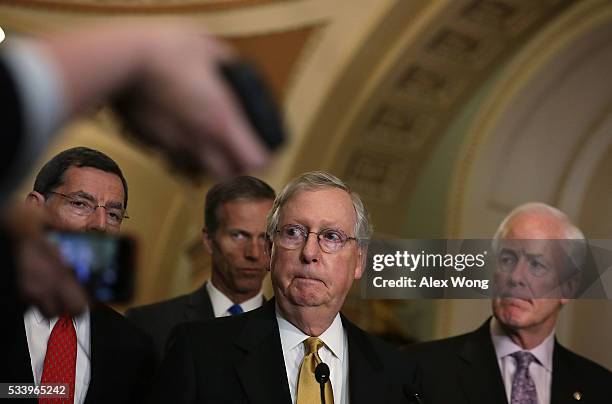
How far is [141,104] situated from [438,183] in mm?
7471

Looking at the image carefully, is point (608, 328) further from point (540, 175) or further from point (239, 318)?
A: point (540, 175)

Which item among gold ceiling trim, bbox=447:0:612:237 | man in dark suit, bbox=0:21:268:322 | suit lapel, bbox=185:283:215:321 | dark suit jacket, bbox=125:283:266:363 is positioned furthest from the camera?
gold ceiling trim, bbox=447:0:612:237

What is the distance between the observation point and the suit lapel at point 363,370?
9.04 ft

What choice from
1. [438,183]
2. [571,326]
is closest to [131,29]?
[571,326]

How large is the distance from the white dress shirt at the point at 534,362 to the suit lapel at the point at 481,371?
0.10ft

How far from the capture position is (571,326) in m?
4.94

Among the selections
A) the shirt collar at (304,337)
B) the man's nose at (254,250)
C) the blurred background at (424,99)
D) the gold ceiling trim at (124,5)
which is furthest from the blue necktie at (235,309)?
the gold ceiling trim at (124,5)

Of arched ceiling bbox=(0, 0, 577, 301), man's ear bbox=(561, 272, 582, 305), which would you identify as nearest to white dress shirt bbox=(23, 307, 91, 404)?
man's ear bbox=(561, 272, 582, 305)

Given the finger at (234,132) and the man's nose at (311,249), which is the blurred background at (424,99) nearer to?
the man's nose at (311,249)

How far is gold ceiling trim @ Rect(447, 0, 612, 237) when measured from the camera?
686cm

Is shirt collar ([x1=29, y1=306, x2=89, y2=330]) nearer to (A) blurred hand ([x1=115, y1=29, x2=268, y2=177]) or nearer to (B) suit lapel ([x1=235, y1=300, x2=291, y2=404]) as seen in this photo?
(B) suit lapel ([x1=235, y1=300, x2=291, y2=404])

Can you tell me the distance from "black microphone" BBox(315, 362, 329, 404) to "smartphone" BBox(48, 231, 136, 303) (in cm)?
113

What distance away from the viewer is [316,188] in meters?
2.87

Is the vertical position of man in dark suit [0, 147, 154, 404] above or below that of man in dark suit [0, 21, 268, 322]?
above
